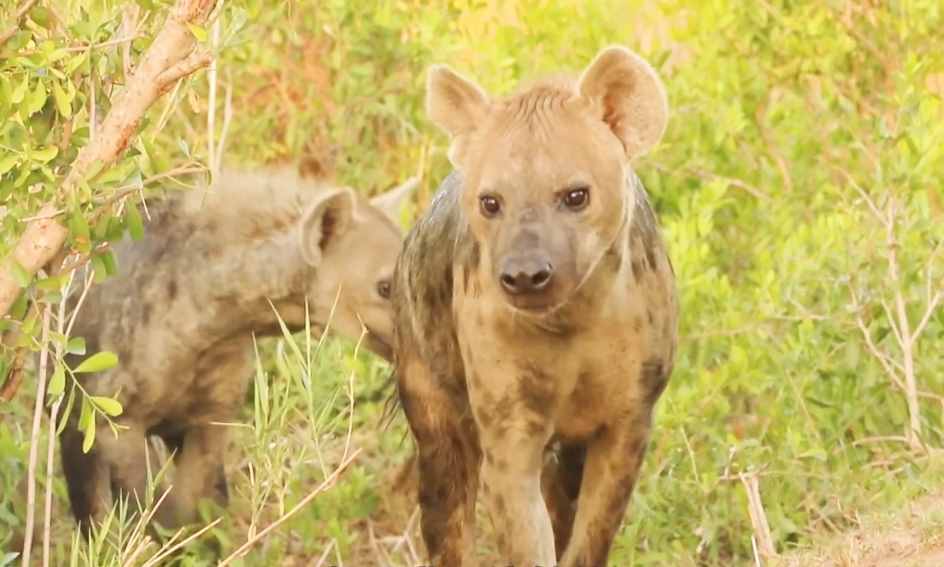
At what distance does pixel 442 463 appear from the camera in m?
4.79

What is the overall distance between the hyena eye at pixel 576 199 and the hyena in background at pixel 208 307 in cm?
164

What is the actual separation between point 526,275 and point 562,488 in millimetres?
1035

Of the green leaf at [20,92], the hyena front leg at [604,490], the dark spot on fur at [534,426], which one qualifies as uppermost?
the green leaf at [20,92]

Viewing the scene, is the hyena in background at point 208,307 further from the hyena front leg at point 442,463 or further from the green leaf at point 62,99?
the green leaf at point 62,99

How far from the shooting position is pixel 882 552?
424cm

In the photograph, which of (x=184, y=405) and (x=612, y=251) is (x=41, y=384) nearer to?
(x=612, y=251)

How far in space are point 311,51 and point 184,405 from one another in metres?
2.11

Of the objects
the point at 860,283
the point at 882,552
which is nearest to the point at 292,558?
the point at 860,283

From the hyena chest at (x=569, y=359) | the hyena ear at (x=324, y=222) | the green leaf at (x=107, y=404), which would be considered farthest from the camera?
the hyena ear at (x=324, y=222)

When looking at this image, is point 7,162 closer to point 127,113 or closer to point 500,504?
point 127,113

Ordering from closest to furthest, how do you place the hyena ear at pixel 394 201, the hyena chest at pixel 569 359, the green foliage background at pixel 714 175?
the hyena chest at pixel 569 359, the green foliage background at pixel 714 175, the hyena ear at pixel 394 201

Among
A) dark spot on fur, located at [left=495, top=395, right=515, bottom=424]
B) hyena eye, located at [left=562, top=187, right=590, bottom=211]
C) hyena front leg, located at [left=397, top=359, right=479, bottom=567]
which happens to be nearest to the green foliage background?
hyena front leg, located at [left=397, top=359, right=479, bottom=567]

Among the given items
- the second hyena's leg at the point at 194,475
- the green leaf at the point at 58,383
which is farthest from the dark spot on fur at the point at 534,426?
the second hyena's leg at the point at 194,475

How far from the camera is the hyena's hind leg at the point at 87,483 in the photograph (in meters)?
5.39
